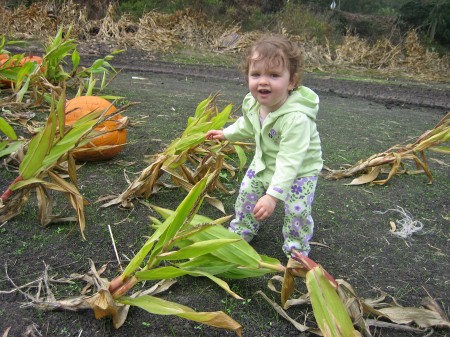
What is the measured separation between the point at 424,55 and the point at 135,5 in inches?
323

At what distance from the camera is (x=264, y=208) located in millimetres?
1869

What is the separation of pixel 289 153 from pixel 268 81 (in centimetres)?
31

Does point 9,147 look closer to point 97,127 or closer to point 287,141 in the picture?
point 97,127

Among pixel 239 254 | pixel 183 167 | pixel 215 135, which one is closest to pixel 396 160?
pixel 215 135

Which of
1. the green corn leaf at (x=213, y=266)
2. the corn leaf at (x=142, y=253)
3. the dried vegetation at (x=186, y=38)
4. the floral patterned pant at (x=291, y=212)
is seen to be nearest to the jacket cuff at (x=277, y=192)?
the floral patterned pant at (x=291, y=212)

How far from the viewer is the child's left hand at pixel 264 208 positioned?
73.2 inches

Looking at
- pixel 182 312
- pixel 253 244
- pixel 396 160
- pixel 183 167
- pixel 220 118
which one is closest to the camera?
pixel 182 312

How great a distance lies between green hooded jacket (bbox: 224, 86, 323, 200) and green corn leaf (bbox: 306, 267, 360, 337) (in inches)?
16.6

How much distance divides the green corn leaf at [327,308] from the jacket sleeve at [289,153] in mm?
412

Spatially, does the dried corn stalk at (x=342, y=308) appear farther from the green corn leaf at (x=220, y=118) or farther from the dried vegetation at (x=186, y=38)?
the dried vegetation at (x=186, y=38)

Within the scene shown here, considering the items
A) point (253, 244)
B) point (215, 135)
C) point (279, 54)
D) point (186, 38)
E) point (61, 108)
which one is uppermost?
point (279, 54)

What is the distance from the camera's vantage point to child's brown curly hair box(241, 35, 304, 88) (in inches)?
77.4

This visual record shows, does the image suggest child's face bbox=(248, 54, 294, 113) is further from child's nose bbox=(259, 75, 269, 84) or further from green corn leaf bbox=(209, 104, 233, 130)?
green corn leaf bbox=(209, 104, 233, 130)

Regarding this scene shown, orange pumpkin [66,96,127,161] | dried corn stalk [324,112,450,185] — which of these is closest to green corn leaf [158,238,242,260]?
orange pumpkin [66,96,127,161]
